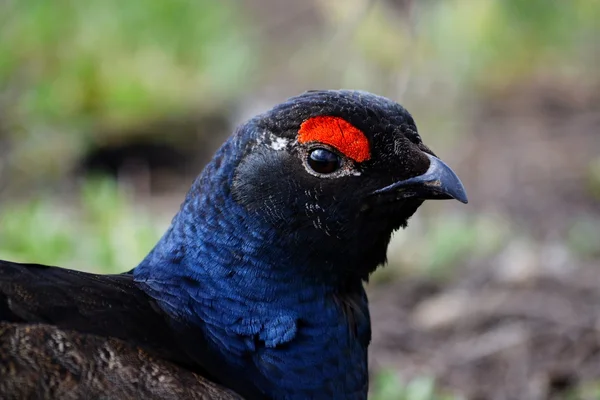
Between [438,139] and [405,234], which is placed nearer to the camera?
[405,234]

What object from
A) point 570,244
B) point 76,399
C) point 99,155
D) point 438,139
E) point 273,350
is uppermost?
point 438,139

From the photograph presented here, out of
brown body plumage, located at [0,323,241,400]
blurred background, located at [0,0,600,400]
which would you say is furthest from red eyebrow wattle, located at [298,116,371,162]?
blurred background, located at [0,0,600,400]

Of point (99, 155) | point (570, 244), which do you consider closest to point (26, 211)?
point (99, 155)

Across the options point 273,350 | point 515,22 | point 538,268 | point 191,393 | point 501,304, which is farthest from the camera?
point 515,22

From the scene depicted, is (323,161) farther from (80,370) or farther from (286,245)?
(80,370)

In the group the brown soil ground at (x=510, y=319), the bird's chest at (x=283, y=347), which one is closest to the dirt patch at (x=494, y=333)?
the brown soil ground at (x=510, y=319)

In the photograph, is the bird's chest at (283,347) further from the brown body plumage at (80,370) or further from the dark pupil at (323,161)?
the dark pupil at (323,161)

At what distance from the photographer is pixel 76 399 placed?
2064mm

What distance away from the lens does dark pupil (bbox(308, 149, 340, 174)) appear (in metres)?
2.53

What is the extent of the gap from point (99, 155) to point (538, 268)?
382 cm

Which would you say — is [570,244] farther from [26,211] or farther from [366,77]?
[26,211]

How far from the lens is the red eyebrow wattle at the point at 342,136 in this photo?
98.7 inches

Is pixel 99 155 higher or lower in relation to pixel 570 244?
higher

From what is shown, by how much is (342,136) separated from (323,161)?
9 centimetres
